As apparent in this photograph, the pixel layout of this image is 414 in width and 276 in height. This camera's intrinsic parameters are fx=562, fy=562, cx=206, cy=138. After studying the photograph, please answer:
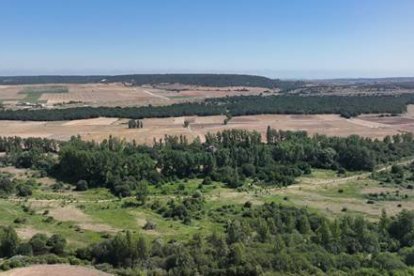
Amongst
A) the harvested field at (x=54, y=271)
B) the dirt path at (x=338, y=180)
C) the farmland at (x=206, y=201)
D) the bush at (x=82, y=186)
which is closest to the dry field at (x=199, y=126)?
the farmland at (x=206, y=201)

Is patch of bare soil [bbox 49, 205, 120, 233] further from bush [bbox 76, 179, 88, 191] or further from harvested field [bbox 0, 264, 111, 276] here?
harvested field [bbox 0, 264, 111, 276]

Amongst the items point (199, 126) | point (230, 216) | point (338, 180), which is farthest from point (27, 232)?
point (199, 126)

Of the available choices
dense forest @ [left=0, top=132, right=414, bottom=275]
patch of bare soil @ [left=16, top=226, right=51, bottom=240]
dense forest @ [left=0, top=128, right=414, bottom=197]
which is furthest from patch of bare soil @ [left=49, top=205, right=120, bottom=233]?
dense forest @ [left=0, top=128, right=414, bottom=197]

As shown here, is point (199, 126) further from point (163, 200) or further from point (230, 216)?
point (230, 216)

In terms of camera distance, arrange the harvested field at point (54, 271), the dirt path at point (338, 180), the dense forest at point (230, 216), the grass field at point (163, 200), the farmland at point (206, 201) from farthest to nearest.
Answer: the dirt path at point (338, 180)
the grass field at point (163, 200)
the farmland at point (206, 201)
the harvested field at point (54, 271)
the dense forest at point (230, 216)

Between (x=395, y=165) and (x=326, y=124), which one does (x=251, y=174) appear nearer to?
(x=395, y=165)

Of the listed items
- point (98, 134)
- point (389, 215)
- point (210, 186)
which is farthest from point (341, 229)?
point (98, 134)

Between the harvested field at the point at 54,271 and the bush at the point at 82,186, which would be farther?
the bush at the point at 82,186

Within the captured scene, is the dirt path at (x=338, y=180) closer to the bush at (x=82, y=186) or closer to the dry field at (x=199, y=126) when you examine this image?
the bush at (x=82, y=186)
